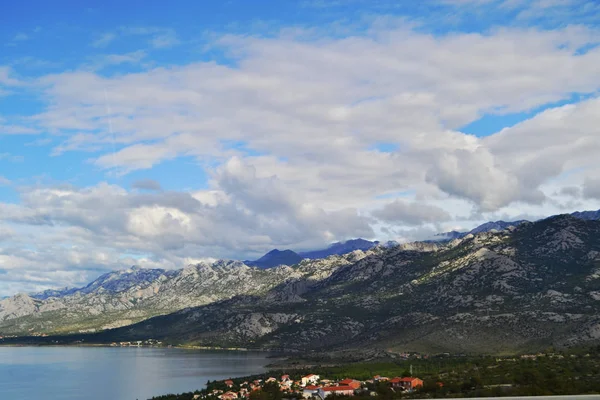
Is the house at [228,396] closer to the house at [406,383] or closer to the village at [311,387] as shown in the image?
the village at [311,387]

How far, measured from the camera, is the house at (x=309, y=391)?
105438 millimetres

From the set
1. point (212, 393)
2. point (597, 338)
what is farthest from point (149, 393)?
point (597, 338)

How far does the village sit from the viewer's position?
322 ft

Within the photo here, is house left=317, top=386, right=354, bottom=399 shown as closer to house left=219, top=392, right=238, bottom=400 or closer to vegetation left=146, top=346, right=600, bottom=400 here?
vegetation left=146, top=346, right=600, bottom=400

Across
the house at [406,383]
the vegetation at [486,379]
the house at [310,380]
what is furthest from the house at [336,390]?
the house at [310,380]

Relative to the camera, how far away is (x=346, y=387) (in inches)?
4109

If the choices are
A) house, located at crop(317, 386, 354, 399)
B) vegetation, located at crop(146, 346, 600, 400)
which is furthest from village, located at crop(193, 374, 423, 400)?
vegetation, located at crop(146, 346, 600, 400)

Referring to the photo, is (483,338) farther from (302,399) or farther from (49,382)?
(49,382)

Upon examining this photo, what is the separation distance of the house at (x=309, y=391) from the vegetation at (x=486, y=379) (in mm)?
2566

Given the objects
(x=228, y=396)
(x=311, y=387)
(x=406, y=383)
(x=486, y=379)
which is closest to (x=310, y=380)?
(x=311, y=387)

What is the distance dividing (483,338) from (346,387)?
101028 millimetres

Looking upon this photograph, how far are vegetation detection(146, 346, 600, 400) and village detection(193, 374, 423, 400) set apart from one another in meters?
1.07

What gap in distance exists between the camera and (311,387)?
375ft

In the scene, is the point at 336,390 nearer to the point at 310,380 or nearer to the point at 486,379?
the point at 310,380
